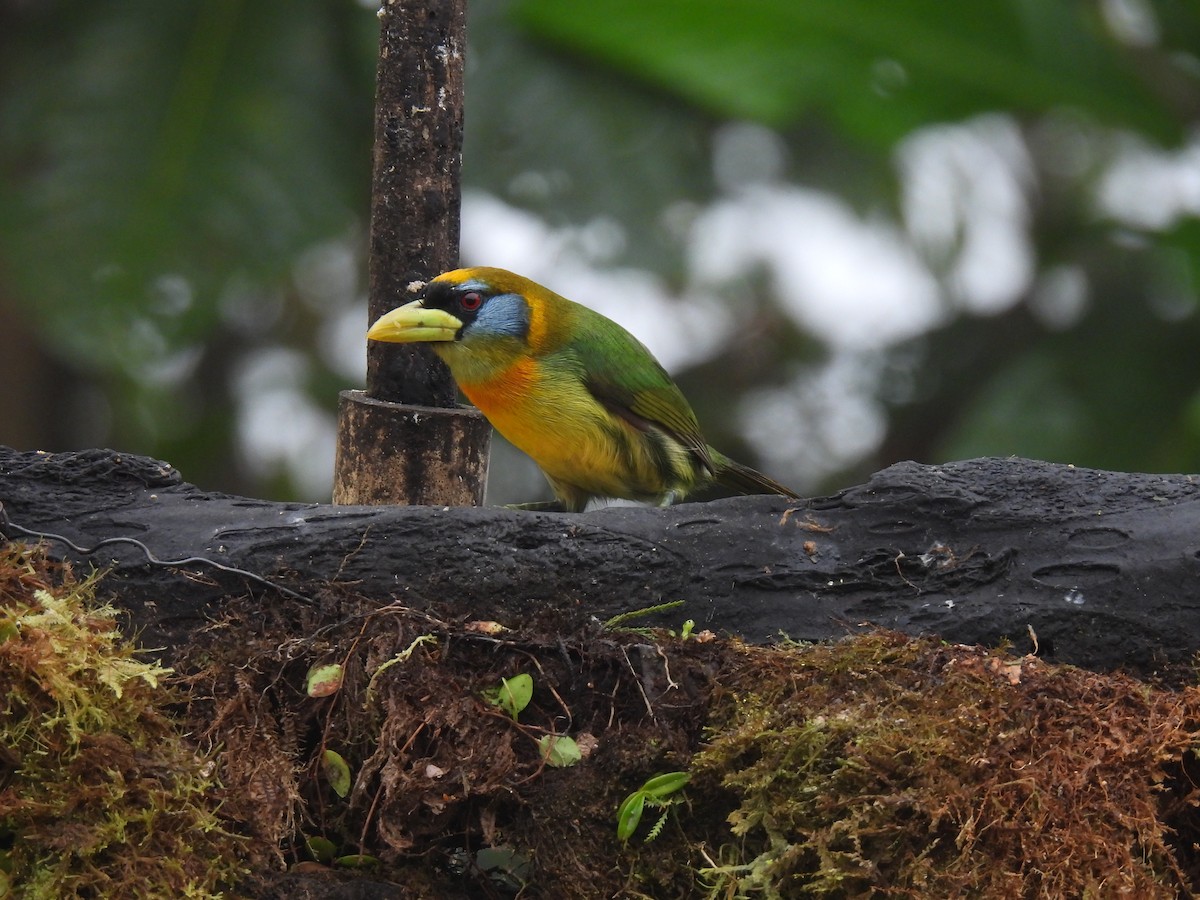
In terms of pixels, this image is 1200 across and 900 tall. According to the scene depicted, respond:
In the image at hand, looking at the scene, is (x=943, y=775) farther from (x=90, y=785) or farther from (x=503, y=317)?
(x=503, y=317)

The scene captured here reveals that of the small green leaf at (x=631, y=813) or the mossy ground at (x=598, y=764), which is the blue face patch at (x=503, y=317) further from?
the small green leaf at (x=631, y=813)

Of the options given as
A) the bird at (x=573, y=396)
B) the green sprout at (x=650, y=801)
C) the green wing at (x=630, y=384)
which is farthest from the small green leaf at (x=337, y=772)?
the green wing at (x=630, y=384)

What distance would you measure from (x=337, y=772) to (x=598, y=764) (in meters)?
0.49

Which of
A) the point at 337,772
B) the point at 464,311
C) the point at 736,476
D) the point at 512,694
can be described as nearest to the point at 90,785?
the point at 337,772

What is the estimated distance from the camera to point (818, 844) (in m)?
2.35

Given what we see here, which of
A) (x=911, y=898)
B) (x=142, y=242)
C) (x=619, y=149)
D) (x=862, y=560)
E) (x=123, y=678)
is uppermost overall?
(x=619, y=149)

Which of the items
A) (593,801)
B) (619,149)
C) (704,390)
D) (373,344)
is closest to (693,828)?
(593,801)

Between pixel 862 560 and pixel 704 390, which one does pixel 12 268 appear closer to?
pixel 704 390

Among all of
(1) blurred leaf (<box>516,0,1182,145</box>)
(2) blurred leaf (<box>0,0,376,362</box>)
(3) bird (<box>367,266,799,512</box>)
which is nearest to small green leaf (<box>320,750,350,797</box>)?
(3) bird (<box>367,266,799,512</box>)

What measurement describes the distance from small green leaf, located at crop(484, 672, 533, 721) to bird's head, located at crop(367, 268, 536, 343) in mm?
1011

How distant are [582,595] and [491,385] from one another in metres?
1.07

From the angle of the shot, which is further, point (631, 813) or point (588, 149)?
point (588, 149)

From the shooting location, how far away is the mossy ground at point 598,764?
2352 mm

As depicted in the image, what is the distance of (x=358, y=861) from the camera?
2545 millimetres
